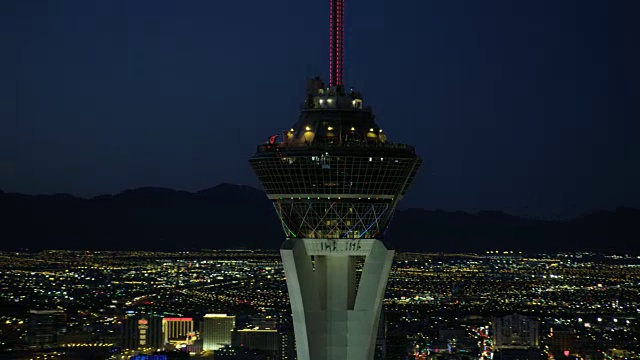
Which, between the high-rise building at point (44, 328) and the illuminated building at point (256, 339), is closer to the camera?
the illuminated building at point (256, 339)

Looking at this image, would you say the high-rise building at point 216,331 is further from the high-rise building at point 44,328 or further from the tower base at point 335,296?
the tower base at point 335,296

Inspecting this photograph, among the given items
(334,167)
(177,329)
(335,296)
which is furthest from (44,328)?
(334,167)

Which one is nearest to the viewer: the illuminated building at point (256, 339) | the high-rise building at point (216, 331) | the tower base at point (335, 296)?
the tower base at point (335, 296)

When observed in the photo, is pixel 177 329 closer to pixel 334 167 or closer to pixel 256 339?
pixel 256 339

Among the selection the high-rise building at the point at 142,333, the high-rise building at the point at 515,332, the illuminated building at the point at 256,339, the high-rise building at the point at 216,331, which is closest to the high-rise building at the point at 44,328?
the high-rise building at the point at 142,333

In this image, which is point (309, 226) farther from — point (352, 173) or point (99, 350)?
point (99, 350)

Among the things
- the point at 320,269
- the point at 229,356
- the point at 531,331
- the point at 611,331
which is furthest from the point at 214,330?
the point at 320,269
